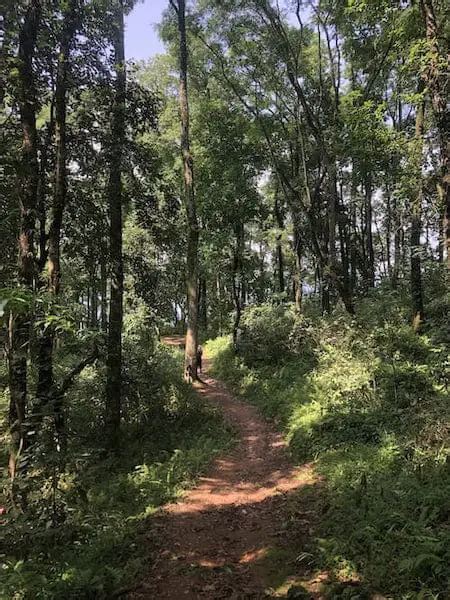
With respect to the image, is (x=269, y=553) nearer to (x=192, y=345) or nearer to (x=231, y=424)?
(x=231, y=424)

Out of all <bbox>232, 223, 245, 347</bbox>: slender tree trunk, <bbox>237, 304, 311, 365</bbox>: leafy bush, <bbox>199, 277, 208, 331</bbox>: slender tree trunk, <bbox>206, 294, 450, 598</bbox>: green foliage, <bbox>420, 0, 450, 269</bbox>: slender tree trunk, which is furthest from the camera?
<bbox>199, 277, 208, 331</bbox>: slender tree trunk

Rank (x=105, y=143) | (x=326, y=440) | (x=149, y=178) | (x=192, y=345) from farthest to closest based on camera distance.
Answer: (x=192, y=345) < (x=149, y=178) < (x=105, y=143) < (x=326, y=440)

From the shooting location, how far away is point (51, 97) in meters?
10.3

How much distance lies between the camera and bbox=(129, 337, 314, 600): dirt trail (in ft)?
18.3

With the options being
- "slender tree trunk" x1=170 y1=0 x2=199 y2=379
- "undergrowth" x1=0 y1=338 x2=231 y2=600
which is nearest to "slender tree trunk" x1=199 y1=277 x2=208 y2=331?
"slender tree trunk" x1=170 y1=0 x2=199 y2=379

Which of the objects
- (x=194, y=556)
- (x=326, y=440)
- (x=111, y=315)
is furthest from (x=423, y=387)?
(x=111, y=315)

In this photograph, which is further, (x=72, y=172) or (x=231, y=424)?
(x=231, y=424)

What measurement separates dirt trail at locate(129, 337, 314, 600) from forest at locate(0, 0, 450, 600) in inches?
1.5

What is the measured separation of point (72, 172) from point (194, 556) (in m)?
8.23

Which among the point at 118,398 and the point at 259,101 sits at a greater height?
the point at 259,101

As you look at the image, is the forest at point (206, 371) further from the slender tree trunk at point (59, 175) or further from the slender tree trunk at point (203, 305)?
the slender tree trunk at point (203, 305)

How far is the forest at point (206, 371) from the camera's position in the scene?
552cm

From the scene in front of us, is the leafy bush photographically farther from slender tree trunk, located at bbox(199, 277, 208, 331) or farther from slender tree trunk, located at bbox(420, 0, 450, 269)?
slender tree trunk, located at bbox(199, 277, 208, 331)

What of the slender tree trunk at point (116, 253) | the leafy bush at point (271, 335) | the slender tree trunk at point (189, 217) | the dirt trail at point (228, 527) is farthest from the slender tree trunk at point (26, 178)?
the leafy bush at point (271, 335)
